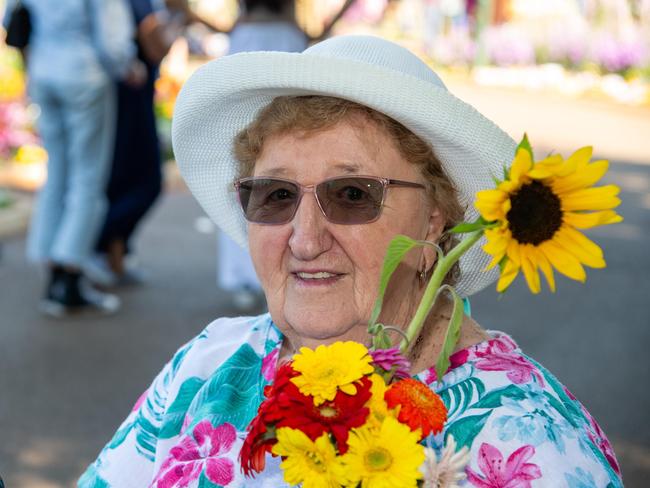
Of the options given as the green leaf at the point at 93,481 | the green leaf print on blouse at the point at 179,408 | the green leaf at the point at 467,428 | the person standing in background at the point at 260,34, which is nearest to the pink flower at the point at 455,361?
the green leaf at the point at 467,428

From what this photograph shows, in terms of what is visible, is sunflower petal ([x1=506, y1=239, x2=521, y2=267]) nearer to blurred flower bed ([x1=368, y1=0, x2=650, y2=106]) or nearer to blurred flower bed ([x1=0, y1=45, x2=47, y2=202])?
blurred flower bed ([x1=0, y1=45, x2=47, y2=202])

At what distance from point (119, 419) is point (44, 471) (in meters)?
0.56

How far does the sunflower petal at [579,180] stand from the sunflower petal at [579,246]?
0.05 metres

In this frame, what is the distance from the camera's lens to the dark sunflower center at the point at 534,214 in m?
1.20

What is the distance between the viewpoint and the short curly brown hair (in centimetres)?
195

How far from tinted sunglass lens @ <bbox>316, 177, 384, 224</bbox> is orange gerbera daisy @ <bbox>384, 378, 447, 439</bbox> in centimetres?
71

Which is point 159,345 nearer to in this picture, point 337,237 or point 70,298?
point 70,298

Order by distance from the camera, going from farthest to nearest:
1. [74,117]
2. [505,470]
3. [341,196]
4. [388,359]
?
1. [74,117]
2. [341,196]
3. [505,470]
4. [388,359]

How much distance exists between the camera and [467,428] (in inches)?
68.5

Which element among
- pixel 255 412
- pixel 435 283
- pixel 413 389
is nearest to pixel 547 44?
pixel 255 412

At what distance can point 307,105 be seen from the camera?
6.48 feet

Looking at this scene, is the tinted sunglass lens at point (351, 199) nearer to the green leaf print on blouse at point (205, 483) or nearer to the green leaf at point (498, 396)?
the green leaf at point (498, 396)

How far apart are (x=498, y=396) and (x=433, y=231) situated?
44 cm

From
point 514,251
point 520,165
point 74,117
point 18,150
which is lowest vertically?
point 18,150
